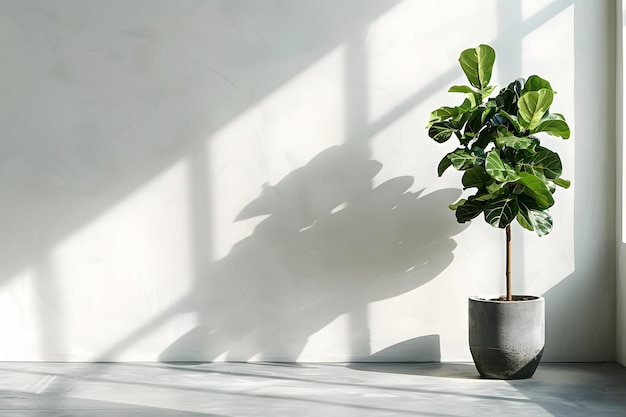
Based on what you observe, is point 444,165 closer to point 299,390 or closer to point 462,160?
point 462,160

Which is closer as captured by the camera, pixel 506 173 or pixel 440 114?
pixel 506 173

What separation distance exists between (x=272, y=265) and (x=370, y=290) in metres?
0.50

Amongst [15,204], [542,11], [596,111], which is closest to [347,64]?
[542,11]

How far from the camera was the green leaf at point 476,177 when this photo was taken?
350cm

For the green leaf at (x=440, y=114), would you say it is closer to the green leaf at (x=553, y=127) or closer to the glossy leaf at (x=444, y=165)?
the glossy leaf at (x=444, y=165)

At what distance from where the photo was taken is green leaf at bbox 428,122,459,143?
355 centimetres

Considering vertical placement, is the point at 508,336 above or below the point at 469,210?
below

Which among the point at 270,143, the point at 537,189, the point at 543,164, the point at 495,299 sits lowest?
the point at 495,299

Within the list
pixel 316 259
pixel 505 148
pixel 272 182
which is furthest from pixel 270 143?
pixel 505 148

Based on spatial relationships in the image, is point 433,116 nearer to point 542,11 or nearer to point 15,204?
point 542,11

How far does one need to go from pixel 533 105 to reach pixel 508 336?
100 centimetres

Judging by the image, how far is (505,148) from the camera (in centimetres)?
350

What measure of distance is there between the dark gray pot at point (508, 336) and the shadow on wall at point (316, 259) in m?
0.44

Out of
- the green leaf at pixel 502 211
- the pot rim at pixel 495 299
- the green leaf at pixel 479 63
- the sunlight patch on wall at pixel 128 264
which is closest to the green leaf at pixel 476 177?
the green leaf at pixel 502 211
